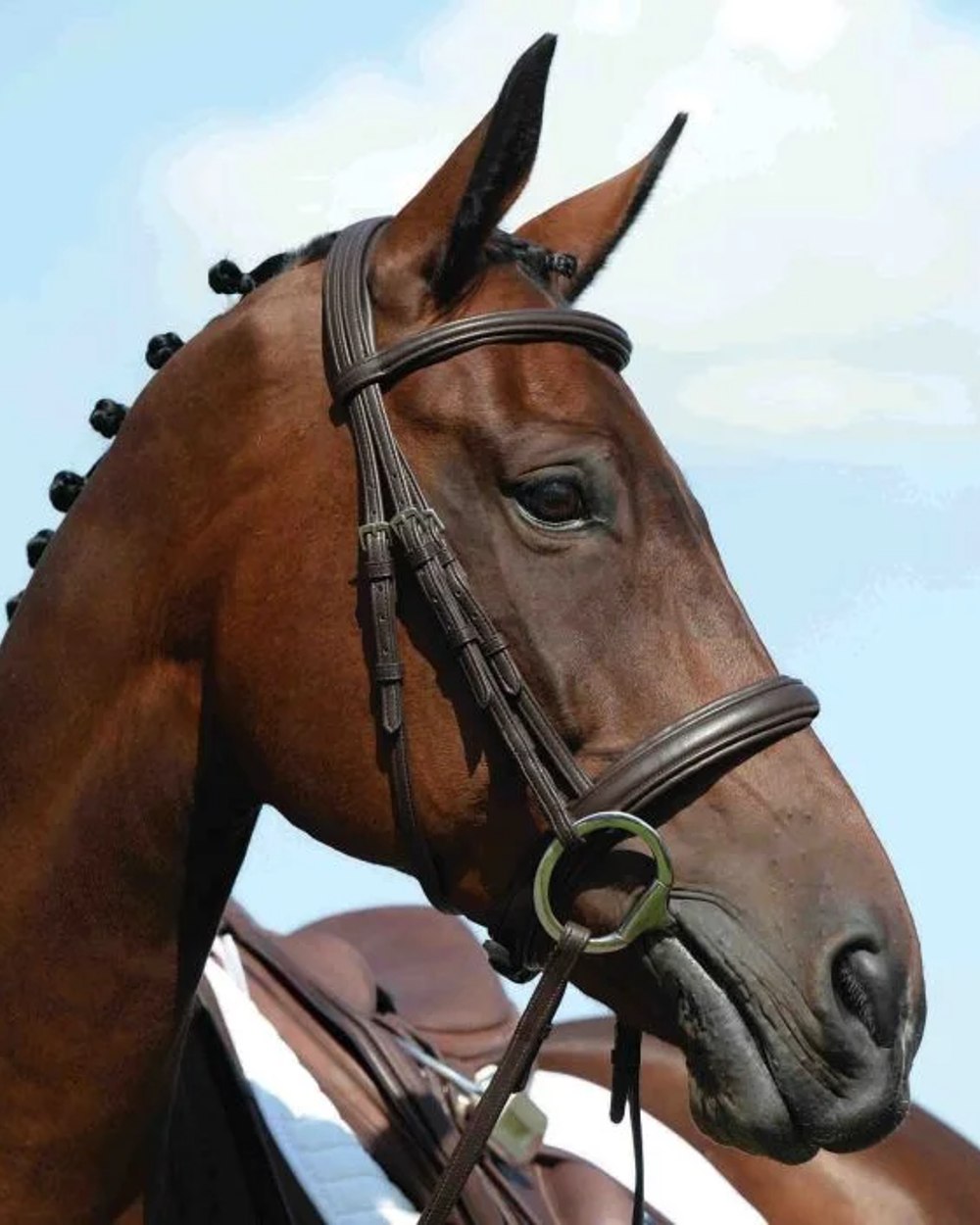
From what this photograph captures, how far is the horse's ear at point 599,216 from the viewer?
367cm

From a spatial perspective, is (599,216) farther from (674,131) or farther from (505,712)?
(505,712)

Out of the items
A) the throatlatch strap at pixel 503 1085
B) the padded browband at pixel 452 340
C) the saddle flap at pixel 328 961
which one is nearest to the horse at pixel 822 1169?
the saddle flap at pixel 328 961

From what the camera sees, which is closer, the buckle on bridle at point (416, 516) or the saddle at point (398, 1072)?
the buckle on bridle at point (416, 516)

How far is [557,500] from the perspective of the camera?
10.1 ft

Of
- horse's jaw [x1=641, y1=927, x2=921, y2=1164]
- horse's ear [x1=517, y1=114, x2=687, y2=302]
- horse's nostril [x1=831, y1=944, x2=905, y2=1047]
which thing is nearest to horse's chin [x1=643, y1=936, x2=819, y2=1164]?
horse's jaw [x1=641, y1=927, x2=921, y2=1164]

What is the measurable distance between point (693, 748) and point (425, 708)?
411 mm

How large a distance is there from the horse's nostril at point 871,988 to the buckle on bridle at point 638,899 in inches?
10.0

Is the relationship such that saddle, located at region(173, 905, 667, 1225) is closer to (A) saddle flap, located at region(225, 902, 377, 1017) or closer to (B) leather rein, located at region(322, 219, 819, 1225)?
(A) saddle flap, located at region(225, 902, 377, 1017)

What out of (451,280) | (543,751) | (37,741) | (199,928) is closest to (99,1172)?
(199,928)

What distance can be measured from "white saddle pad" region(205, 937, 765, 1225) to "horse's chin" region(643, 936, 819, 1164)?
98cm

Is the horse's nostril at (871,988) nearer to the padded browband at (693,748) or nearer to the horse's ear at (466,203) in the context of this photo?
the padded browband at (693,748)

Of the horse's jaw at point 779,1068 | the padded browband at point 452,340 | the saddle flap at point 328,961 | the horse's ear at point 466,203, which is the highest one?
the horse's ear at point 466,203

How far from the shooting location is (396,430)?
319 centimetres

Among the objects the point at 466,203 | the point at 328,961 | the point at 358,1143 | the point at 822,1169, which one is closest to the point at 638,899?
the point at 466,203
